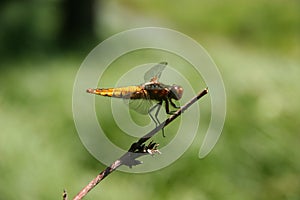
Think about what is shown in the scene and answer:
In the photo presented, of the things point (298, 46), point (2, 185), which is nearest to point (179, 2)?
point (298, 46)

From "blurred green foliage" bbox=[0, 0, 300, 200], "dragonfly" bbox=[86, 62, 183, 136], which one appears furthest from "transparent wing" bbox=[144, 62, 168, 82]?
"blurred green foliage" bbox=[0, 0, 300, 200]

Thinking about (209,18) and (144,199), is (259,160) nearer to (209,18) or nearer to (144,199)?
(144,199)

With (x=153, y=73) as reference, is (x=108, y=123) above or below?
below

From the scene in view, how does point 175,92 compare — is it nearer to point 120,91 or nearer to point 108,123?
point 120,91

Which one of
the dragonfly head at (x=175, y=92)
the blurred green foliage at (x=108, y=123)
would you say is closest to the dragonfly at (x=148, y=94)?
the dragonfly head at (x=175, y=92)

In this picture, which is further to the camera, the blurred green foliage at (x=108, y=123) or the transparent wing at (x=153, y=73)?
the blurred green foliage at (x=108, y=123)

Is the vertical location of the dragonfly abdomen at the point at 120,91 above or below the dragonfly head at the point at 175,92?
above

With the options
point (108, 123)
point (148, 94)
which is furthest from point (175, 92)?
point (108, 123)

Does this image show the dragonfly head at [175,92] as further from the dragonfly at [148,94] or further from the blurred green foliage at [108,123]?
the blurred green foliage at [108,123]

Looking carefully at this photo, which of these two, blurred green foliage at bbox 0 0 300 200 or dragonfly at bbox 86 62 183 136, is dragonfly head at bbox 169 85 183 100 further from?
blurred green foliage at bbox 0 0 300 200

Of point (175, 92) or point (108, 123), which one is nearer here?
point (175, 92)
